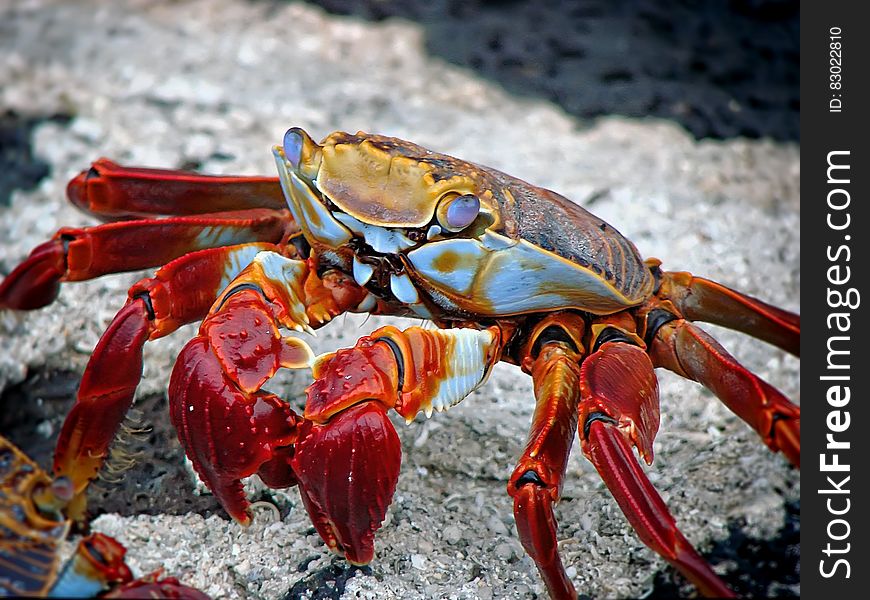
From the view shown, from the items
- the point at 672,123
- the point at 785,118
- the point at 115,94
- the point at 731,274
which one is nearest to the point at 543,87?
the point at 672,123

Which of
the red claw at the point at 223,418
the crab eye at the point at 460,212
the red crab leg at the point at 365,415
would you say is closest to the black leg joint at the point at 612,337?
the red crab leg at the point at 365,415

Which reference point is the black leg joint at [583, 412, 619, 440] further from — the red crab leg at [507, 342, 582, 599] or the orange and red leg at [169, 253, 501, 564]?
the orange and red leg at [169, 253, 501, 564]

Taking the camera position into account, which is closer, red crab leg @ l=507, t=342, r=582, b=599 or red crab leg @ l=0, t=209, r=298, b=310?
red crab leg @ l=507, t=342, r=582, b=599

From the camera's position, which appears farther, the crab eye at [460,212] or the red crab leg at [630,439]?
Result: the crab eye at [460,212]

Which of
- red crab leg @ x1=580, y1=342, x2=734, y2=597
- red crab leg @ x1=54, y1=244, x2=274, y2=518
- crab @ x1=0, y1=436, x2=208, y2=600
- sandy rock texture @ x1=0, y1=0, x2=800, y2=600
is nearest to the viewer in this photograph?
crab @ x1=0, y1=436, x2=208, y2=600

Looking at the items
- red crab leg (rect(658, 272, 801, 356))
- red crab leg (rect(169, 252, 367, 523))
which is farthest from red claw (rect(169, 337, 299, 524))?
red crab leg (rect(658, 272, 801, 356))

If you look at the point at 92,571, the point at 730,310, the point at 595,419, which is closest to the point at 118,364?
the point at 92,571

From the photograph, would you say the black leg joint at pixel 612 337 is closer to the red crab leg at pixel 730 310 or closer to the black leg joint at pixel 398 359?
the red crab leg at pixel 730 310

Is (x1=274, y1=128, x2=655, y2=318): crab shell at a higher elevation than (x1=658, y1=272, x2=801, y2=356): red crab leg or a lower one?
higher
